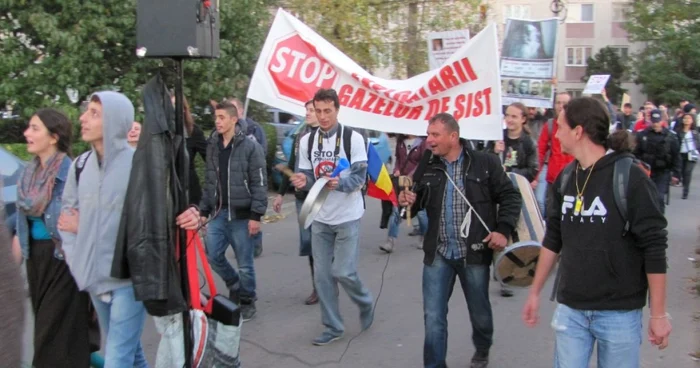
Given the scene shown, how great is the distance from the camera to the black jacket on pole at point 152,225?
405 cm

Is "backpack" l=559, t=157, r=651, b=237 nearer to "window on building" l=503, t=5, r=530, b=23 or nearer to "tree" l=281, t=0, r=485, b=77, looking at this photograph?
"tree" l=281, t=0, r=485, b=77

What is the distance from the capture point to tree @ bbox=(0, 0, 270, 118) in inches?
478

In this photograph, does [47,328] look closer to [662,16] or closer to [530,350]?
[530,350]

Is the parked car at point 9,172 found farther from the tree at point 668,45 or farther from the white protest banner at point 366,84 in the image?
the tree at point 668,45

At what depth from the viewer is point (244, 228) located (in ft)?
22.1

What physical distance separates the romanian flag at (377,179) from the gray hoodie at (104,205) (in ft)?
7.90

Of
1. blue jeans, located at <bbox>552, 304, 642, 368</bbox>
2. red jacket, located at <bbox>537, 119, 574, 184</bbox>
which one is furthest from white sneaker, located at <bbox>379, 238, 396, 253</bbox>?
blue jeans, located at <bbox>552, 304, 642, 368</bbox>

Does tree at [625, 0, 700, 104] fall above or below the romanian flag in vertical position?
above

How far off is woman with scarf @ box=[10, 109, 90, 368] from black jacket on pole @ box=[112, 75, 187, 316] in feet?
2.54

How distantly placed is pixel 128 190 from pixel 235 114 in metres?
2.66

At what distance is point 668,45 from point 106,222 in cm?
3987

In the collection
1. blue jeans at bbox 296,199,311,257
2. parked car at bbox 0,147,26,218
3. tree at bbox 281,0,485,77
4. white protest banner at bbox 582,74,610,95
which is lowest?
blue jeans at bbox 296,199,311,257

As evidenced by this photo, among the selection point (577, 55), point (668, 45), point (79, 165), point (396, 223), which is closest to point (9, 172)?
point (79, 165)

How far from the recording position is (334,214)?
19.9ft
